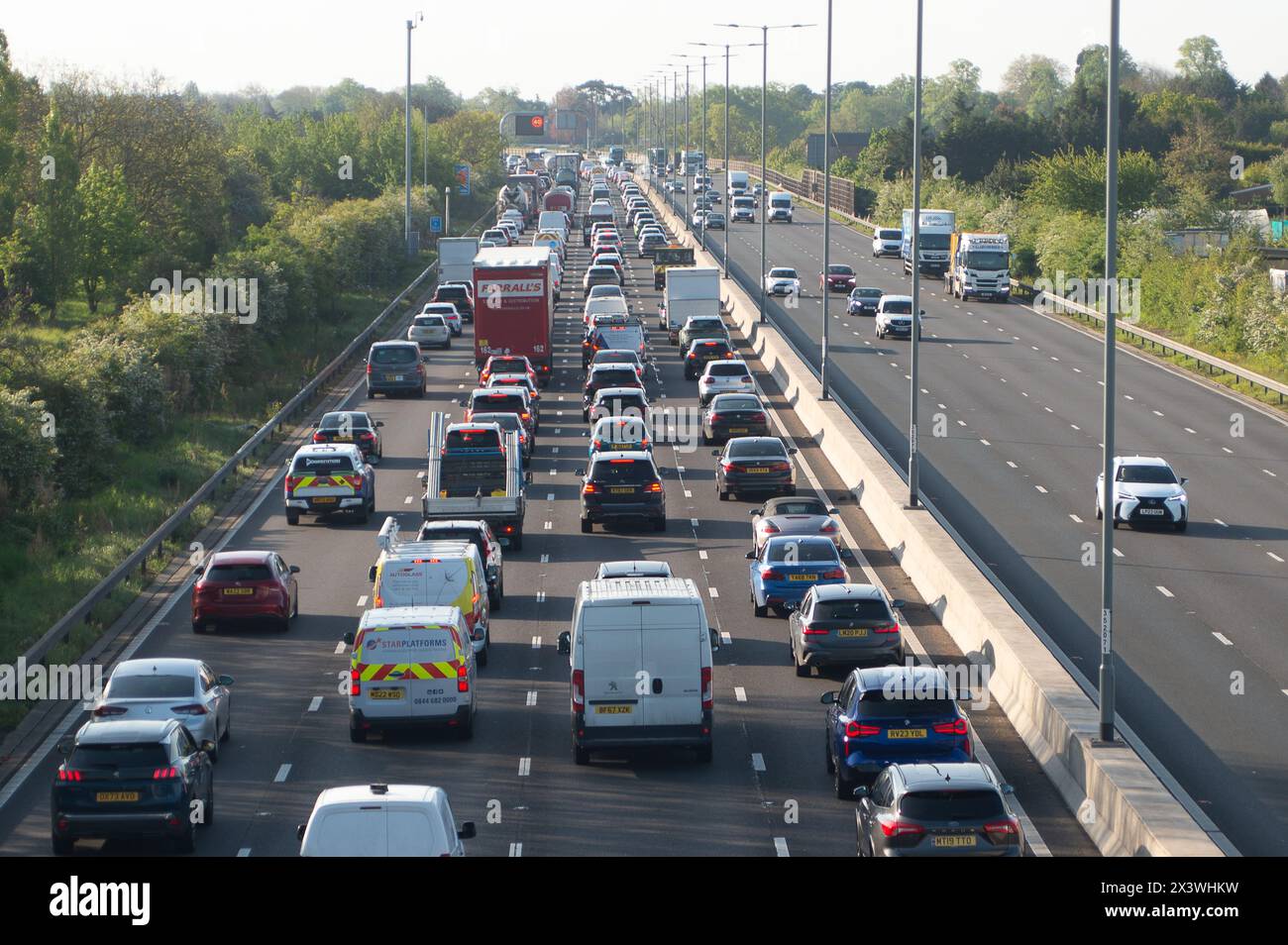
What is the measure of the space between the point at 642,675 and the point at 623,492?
15411 mm

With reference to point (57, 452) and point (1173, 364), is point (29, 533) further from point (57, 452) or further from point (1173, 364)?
point (1173, 364)

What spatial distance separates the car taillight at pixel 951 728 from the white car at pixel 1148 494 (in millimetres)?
16979

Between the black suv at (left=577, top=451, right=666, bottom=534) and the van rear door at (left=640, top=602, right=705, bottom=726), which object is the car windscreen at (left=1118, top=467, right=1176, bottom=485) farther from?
the van rear door at (left=640, top=602, right=705, bottom=726)

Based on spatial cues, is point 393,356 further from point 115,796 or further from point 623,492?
point 115,796

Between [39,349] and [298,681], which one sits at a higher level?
[39,349]

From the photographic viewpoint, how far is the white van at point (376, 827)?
47.9 ft

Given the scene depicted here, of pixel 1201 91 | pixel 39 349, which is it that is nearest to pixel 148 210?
pixel 39 349

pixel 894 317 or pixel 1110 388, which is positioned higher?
pixel 1110 388

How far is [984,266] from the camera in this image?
→ 8169 centimetres

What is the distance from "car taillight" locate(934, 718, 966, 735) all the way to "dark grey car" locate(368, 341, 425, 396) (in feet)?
124

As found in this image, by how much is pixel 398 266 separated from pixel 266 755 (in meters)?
77.0

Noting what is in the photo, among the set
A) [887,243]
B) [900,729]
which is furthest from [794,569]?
[887,243]

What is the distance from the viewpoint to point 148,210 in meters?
81.9

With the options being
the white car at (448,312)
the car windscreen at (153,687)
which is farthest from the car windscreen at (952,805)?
the white car at (448,312)
